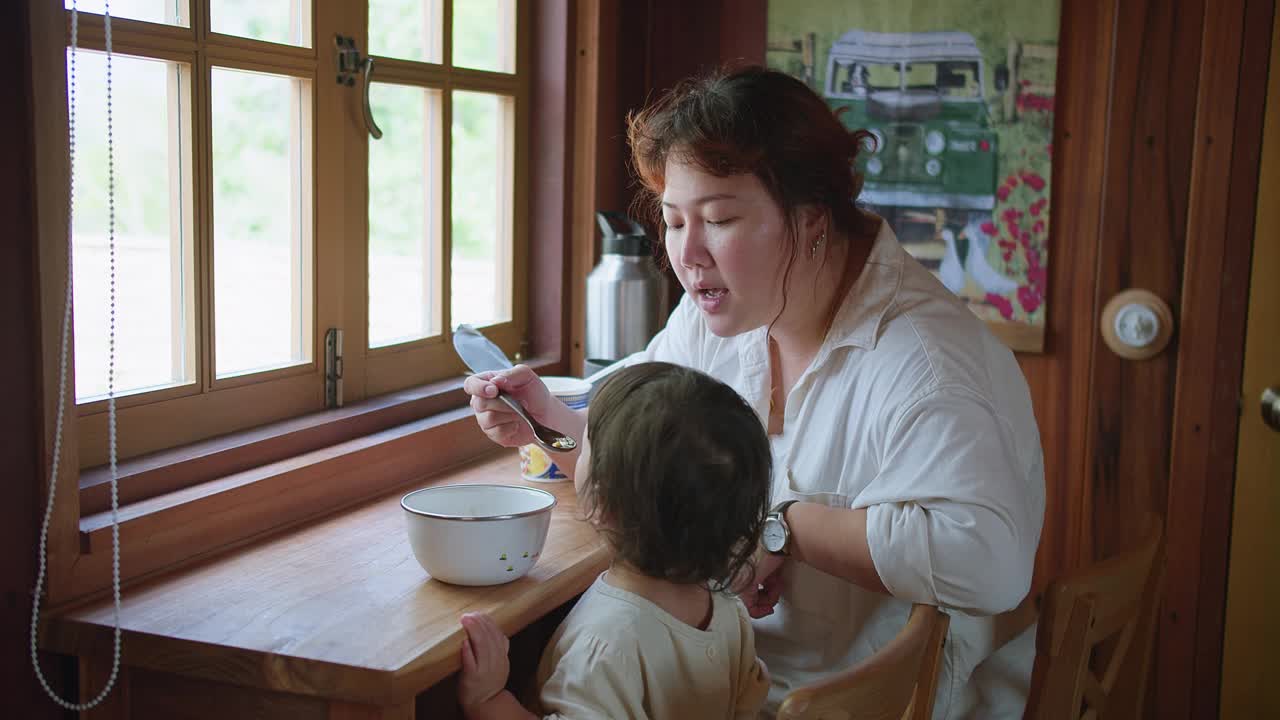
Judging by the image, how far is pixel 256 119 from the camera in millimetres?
1662

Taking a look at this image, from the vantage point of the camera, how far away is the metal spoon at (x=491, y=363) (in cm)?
160

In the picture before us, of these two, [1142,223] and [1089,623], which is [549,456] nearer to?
[1089,623]

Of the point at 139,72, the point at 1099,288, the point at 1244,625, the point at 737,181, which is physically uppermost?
the point at 139,72

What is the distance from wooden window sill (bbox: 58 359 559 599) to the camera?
1301 mm

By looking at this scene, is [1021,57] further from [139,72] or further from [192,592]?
[192,592]

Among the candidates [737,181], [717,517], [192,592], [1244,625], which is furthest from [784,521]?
[1244,625]

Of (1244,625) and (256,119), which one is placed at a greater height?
(256,119)

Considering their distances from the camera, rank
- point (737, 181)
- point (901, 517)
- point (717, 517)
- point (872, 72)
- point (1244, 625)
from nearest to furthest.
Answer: point (717, 517) < point (901, 517) < point (737, 181) < point (1244, 625) < point (872, 72)

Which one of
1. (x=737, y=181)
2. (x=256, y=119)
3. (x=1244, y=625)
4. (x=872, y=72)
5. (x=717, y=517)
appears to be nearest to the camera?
(x=717, y=517)

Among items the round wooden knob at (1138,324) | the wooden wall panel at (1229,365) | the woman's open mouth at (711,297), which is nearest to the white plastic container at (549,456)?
the woman's open mouth at (711,297)

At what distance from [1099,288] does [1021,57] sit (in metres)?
0.48

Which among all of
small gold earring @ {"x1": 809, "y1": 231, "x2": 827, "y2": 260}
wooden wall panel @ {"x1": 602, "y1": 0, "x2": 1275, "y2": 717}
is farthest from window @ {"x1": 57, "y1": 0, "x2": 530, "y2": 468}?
wooden wall panel @ {"x1": 602, "y1": 0, "x2": 1275, "y2": 717}

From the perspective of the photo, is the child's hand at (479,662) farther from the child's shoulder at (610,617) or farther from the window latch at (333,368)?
the window latch at (333,368)

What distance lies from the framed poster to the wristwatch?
110cm
